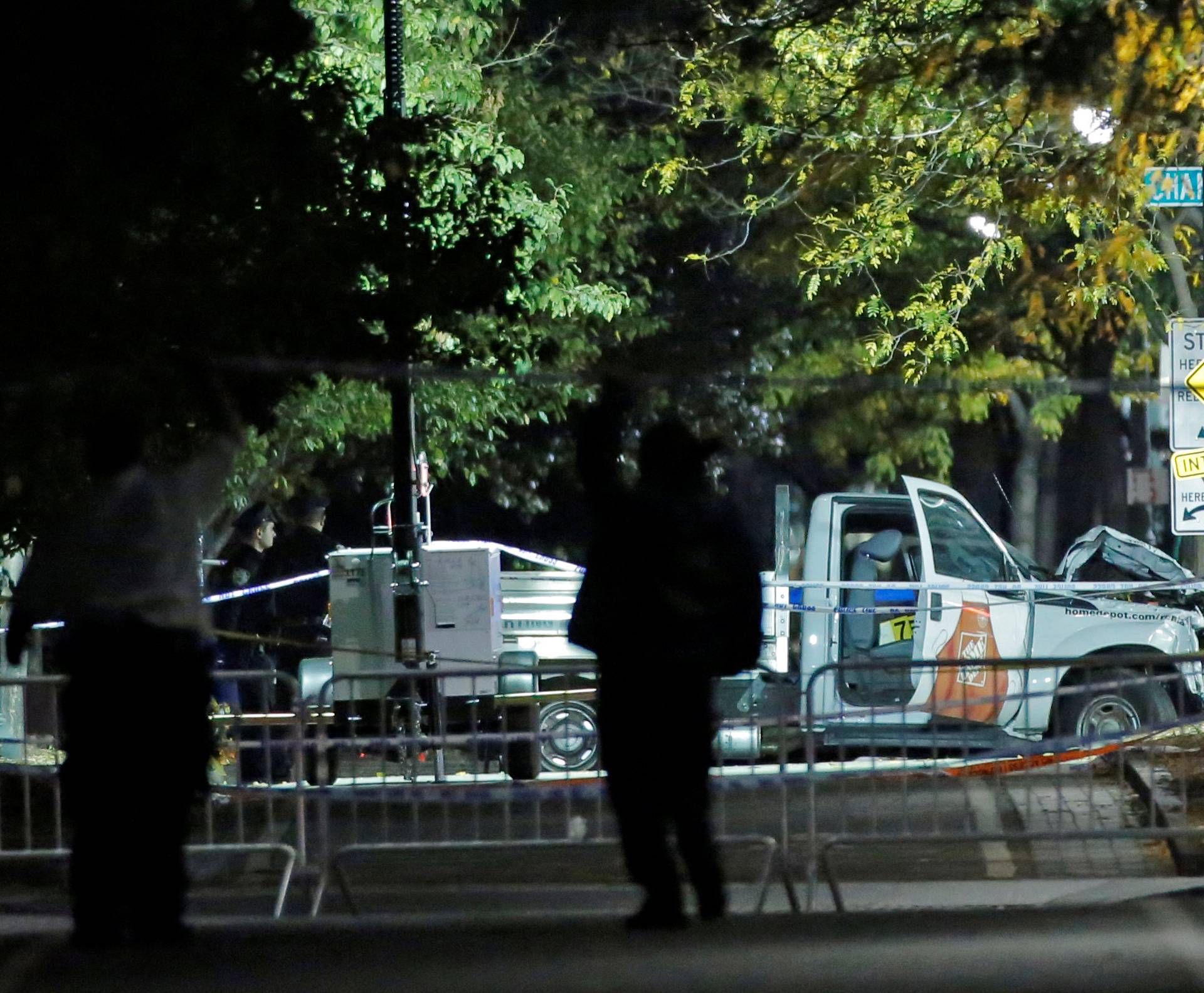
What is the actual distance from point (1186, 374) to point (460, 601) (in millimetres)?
4919

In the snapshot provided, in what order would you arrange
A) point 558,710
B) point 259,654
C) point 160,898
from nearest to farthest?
point 160,898 < point 558,710 < point 259,654

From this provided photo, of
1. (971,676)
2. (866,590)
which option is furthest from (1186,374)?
(866,590)

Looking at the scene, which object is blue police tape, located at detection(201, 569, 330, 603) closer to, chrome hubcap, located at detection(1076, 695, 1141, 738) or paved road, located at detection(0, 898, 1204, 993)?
chrome hubcap, located at detection(1076, 695, 1141, 738)

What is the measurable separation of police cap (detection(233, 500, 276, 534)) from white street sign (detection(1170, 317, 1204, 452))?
5.82m

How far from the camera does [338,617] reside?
11.6m

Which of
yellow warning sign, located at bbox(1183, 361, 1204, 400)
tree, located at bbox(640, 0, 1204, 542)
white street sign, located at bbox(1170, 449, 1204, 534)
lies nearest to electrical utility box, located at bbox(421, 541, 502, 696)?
tree, located at bbox(640, 0, 1204, 542)

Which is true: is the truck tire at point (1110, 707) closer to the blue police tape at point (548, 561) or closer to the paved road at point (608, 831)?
the paved road at point (608, 831)

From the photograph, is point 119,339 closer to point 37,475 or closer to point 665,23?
point 37,475

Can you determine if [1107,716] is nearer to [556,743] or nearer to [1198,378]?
[1198,378]

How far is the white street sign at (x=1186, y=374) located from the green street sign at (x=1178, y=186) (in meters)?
0.67

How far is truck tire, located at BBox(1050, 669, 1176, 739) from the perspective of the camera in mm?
8086

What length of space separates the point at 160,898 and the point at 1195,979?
2.50m

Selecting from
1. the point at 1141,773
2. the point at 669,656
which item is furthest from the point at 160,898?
the point at 1141,773

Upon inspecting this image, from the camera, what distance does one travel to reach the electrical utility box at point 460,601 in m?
11.1
